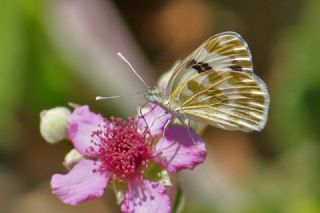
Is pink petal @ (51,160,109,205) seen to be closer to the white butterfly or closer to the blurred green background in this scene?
the white butterfly

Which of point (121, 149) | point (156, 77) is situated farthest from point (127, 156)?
point (156, 77)

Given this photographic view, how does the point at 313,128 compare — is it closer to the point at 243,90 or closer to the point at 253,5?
the point at 253,5

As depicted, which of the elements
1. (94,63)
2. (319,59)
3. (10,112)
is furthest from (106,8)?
(319,59)

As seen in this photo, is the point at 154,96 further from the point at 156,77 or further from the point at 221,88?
the point at 156,77

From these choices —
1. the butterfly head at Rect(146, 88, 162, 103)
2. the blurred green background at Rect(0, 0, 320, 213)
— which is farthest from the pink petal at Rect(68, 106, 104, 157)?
the blurred green background at Rect(0, 0, 320, 213)

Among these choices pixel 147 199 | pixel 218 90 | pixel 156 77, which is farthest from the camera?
pixel 156 77

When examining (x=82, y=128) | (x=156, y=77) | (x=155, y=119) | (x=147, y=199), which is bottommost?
(x=156, y=77)
